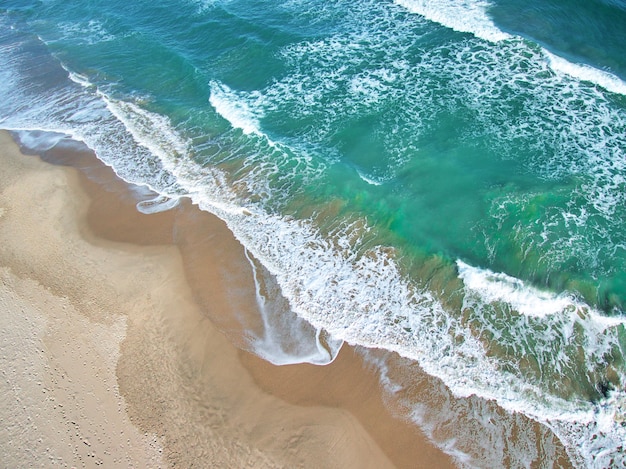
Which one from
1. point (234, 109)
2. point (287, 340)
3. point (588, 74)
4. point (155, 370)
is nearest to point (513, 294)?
point (287, 340)

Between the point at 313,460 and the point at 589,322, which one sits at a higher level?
the point at 589,322

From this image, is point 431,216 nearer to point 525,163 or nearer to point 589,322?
point 525,163

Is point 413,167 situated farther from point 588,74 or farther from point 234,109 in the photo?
point 588,74

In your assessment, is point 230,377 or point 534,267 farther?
point 534,267

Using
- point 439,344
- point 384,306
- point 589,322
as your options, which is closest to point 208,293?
point 384,306

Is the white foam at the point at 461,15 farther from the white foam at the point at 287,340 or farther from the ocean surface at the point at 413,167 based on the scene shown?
the white foam at the point at 287,340

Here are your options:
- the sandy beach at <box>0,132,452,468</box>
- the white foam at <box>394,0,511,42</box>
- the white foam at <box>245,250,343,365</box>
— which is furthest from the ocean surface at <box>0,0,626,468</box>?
the sandy beach at <box>0,132,452,468</box>

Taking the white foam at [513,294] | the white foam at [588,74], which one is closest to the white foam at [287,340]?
the white foam at [513,294]

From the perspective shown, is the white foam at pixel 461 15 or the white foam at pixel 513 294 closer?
the white foam at pixel 513 294
